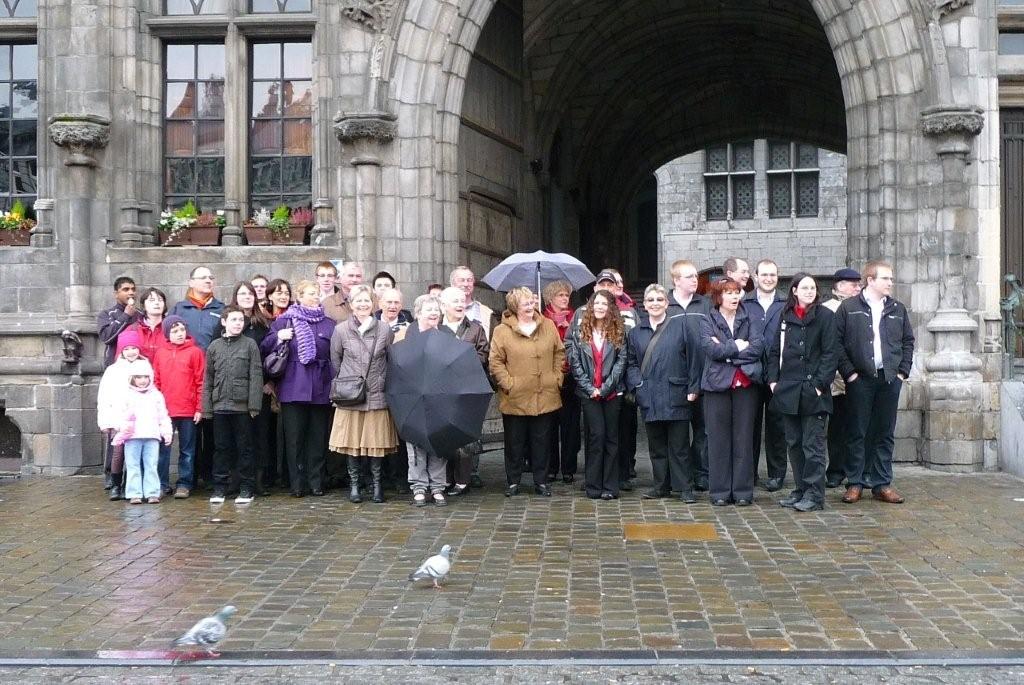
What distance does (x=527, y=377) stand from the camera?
11023 millimetres

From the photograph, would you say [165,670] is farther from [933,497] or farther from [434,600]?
[933,497]

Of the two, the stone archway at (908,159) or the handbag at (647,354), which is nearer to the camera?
the handbag at (647,354)

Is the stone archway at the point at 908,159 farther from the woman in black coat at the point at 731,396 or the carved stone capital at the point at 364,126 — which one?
the woman in black coat at the point at 731,396

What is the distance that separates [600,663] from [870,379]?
17.6 ft

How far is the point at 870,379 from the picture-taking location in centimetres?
1061

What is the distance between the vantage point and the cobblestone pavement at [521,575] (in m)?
6.56

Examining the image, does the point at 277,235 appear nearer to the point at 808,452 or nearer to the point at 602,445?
the point at 602,445

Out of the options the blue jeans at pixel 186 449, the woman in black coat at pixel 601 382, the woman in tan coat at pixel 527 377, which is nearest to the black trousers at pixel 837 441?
the woman in black coat at pixel 601 382

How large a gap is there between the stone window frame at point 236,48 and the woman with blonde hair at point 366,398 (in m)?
3.23

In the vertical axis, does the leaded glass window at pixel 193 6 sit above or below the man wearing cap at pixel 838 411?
above

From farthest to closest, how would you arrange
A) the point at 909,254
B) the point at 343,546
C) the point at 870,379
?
the point at 909,254
the point at 870,379
the point at 343,546

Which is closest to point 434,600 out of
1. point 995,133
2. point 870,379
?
point 870,379

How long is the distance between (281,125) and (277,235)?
4.03 ft

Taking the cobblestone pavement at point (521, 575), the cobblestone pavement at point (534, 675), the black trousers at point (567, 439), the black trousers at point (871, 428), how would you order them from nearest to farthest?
1. the cobblestone pavement at point (534, 675)
2. the cobblestone pavement at point (521, 575)
3. the black trousers at point (871, 428)
4. the black trousers at point (567, 439)
